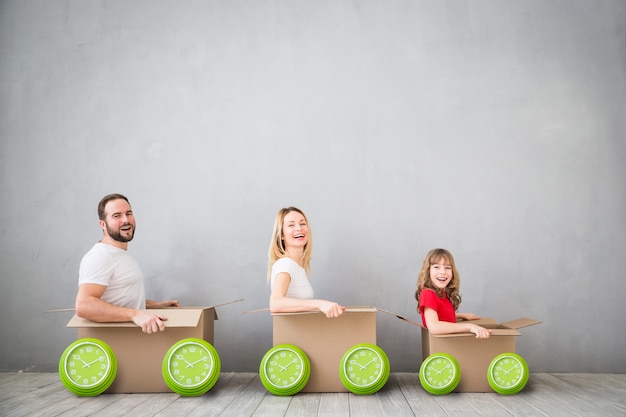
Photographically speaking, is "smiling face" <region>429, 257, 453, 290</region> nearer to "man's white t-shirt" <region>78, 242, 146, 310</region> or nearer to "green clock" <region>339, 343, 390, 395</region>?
"green clock" <region>339, 343, 390, 395</region>

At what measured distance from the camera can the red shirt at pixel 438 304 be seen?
7.18 feet

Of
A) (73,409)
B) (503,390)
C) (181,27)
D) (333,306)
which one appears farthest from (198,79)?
(503,390)

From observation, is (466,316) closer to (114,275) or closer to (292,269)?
(292,269)

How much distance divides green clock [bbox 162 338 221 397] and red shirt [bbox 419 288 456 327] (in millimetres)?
904

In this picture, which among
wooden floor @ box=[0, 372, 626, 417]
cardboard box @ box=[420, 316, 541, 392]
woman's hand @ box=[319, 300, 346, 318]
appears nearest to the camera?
wooden floor @ box=[0, 372, 626, 417]

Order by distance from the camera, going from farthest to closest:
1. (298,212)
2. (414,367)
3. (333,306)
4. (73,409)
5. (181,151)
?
1. (181,151)
2. (414,367)
3. (298,212)
4. (333,306)
5. (73,409)

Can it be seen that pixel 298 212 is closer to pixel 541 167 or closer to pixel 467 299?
pixel 467 299

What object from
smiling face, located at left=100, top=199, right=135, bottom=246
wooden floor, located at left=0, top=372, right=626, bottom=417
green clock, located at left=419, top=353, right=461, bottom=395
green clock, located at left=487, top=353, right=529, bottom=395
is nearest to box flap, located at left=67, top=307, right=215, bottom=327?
wooden floor, located at left=0, top=372, right=626, bottom=417

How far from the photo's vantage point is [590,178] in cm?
272

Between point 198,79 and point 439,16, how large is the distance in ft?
4.54

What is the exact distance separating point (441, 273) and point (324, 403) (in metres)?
0.80

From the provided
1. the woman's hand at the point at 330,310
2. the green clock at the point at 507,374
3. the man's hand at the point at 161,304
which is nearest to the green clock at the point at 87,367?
the man's hand at the point at 161,304

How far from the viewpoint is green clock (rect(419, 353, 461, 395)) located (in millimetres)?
2027

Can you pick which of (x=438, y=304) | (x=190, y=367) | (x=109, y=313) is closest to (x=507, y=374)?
(x=438, y=304)
